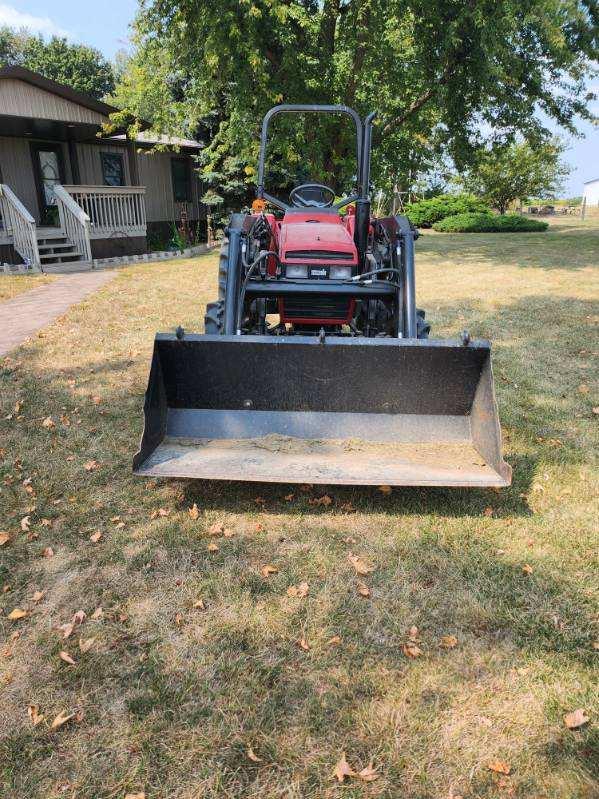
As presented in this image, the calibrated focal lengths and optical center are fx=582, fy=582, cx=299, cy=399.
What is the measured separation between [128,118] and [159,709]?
1513 centimetres

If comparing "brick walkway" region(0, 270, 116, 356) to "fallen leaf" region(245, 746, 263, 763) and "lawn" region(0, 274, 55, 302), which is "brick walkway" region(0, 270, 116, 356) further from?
"fallen leaf" region(245, 746, 263, 763)

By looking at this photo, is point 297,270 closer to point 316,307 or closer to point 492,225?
point 316,307

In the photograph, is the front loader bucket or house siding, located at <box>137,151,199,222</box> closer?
the front loader bucket

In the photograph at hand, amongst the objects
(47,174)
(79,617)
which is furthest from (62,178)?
(79,617)

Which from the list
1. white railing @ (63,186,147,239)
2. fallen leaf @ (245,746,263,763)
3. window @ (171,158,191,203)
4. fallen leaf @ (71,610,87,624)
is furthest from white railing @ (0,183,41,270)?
fallen leaf @ (245,746,263,763)

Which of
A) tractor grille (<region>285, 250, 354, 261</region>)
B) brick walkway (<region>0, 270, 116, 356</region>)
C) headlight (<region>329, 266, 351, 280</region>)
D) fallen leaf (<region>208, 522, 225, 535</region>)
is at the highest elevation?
tractor grille (<region>285, 250, 354, 261</region>)

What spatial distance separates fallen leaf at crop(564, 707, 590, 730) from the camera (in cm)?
199

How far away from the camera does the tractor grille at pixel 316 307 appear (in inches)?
175

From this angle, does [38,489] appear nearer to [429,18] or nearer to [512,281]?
[512,281]

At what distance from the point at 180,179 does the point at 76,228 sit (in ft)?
Result: 24.8

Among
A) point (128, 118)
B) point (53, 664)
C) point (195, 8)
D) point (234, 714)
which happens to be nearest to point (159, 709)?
point (234, 714)

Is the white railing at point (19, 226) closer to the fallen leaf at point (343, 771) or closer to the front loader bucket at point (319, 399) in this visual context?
the front loader bucket at point (319, 399)

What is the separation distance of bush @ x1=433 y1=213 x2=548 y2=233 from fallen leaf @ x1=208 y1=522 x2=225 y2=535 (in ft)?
74.2

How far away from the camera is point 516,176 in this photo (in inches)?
1115
